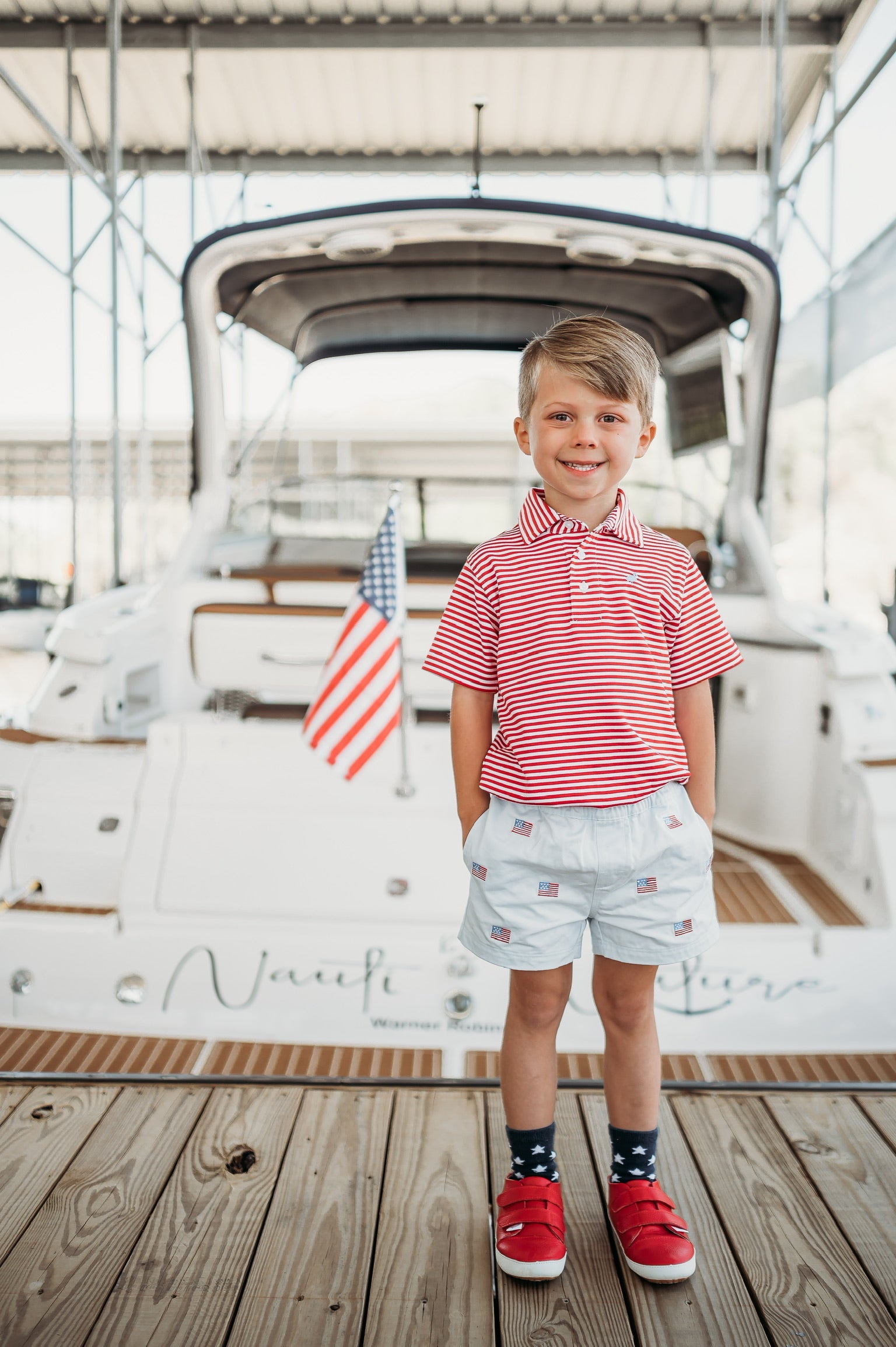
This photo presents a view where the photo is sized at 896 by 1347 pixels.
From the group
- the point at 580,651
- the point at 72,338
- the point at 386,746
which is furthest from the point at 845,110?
the point at 580,651

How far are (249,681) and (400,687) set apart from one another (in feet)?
2.50

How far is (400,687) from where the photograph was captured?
229 cm

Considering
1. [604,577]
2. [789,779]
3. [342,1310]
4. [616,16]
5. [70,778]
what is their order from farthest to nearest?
[616,16] < [789,779] < [70,778] < [604,577] < [342,1310]

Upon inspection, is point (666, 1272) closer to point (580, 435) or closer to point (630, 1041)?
point (630, 1041)

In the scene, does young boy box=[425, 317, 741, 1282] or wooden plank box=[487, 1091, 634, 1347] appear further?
young boy box=[425, 317, 741, 1282]

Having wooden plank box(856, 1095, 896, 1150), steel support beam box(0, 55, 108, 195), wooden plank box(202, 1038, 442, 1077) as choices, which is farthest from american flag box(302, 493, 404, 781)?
steel support beam box(0, 55, 108, 195)

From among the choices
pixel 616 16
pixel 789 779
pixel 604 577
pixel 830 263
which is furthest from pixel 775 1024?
pixel 616 16

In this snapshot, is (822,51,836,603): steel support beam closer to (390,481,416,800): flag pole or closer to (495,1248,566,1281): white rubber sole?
(390,481,416,800): flag pole

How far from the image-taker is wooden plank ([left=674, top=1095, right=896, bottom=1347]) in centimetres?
124

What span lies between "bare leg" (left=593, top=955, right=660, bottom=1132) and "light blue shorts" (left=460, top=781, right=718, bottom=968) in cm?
6

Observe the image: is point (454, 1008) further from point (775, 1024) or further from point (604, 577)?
point (604, 577)

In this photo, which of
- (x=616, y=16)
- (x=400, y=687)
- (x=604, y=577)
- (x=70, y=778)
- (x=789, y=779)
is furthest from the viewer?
(x=616, y=16)

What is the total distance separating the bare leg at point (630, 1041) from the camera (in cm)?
141

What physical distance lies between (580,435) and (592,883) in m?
0.62
